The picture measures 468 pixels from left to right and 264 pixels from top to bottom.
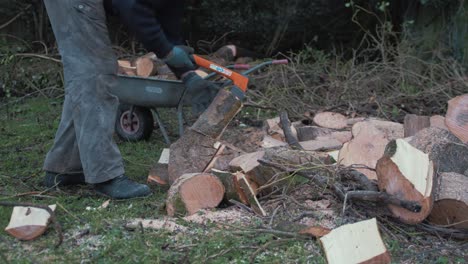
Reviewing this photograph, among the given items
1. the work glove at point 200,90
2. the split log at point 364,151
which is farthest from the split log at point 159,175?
the split log at point 364,151

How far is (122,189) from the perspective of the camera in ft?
11.7

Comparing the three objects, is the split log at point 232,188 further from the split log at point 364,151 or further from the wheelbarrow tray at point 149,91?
the wheelbarrow tray at point 149,91

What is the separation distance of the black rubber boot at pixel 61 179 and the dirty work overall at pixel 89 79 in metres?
0.30

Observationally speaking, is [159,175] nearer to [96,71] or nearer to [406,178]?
[96,71]

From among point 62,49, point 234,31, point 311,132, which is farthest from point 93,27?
point 234,31

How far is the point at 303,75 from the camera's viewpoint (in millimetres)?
6543

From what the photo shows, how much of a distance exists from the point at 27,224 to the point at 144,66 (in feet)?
11.4

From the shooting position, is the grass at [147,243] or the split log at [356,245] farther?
the grass at [147,243]

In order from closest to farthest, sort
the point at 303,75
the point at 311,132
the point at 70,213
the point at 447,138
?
the point at 70,213 < the point at 447,138 < the point at 311,132 < the point at 303,75

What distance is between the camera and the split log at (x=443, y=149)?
3.40 metres

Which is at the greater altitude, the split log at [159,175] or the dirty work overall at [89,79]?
the dirty work overall at [89,79]

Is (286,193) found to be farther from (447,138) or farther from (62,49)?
(62,49)

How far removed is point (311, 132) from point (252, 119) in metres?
1.10

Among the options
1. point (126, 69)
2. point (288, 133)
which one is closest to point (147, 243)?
point (288, 133)
